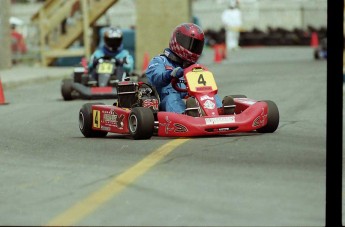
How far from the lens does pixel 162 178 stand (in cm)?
938

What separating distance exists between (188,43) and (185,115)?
1155 millimetres

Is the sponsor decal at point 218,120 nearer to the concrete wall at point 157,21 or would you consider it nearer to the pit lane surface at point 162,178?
the pit lane surface at point 162,178

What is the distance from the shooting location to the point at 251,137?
12.7 metres

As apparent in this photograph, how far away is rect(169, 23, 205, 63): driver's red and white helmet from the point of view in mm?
13398

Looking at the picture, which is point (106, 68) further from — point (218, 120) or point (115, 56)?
point (218, 120)

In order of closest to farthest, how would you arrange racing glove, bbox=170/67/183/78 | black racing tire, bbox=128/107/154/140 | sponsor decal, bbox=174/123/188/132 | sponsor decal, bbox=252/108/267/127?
black racing tire, bbox=128/107/154/140 → sponsor decal, bbox=174/123/188/132 → sponsor decal, bbox=252/108/267/127 → racing glove, bbox=170/67/183/78

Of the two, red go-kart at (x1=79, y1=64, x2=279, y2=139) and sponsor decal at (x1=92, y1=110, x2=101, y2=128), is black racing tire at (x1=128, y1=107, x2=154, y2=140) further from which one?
sponsor decal at (x1=92, y1=110, x2=101, y2=128)

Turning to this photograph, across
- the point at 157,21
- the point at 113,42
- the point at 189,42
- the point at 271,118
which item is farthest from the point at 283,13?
the point at 271,118

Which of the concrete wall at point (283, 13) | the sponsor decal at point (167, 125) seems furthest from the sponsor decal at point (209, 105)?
the concrete wall at point (283, 13)

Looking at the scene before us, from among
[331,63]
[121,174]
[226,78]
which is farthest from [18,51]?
[331,63]

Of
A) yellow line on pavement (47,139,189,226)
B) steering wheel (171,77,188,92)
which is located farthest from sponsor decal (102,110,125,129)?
yellow line on pavement (47,139,189,226)

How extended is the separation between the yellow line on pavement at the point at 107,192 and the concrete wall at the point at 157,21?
22783 mm

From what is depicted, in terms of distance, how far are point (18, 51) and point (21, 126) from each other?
23.2 meters

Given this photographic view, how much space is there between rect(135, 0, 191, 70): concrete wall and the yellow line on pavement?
22783 millimetres
